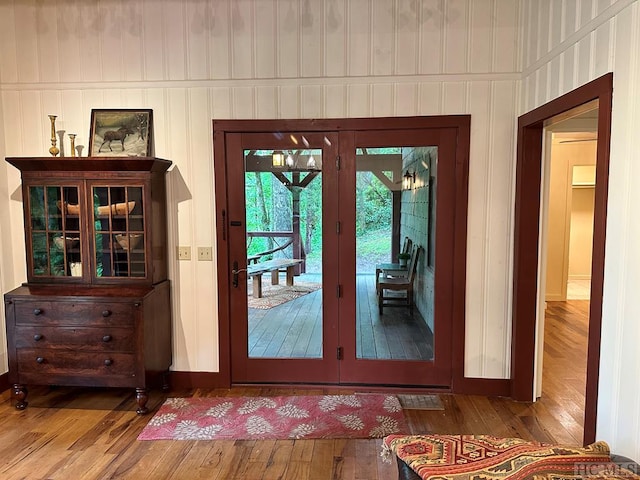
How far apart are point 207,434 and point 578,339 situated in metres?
4.03

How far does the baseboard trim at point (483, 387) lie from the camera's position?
3203mm

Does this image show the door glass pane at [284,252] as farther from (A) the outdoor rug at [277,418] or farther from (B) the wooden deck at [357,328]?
(A) the outdoor rug at [277,418]

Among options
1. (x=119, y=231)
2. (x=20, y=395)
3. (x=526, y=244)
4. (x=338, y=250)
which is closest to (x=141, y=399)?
(x=20, y=395)

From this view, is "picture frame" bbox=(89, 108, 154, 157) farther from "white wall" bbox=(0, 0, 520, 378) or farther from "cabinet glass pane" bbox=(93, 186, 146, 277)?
"cabinet glass pane" bbox=(93, 186, 146, 277)

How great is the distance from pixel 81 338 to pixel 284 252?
156 centimetres

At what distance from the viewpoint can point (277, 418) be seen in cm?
287

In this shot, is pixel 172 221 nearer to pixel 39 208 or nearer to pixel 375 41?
pixel 39 208

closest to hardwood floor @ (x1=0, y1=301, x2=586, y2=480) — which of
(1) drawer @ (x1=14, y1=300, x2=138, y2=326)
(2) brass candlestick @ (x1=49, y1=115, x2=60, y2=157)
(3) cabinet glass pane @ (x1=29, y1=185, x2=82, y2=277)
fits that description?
(1) drawer @ (x1=14, y1=300, x2=138, y2=326)

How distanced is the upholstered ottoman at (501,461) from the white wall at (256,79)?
5.30 feet

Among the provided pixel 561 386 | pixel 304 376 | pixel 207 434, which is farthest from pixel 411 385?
pixel 207 434

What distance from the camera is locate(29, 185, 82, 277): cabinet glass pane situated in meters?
3.01

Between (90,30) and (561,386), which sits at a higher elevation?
(90,30)

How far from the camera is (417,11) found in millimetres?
3025

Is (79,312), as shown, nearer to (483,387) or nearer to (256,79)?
(256,79)
